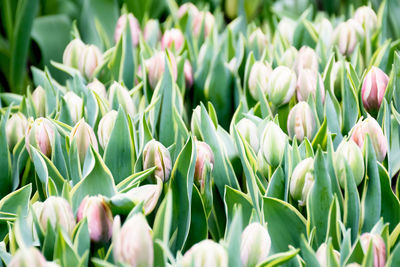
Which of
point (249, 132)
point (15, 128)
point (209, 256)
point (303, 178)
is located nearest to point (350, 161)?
point (303, 178)

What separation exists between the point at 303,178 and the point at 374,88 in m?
0.29

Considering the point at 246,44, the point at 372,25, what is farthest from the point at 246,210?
the point at 372,25

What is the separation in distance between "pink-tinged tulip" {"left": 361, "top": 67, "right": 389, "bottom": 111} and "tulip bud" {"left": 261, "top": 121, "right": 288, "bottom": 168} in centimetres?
24

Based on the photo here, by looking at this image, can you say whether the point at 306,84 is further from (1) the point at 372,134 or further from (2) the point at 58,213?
(2) the point at 58,213

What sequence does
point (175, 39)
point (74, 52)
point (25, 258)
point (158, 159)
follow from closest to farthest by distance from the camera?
point (25, 258) → point (158, 159) → point (74, 52) → point (175, 39)

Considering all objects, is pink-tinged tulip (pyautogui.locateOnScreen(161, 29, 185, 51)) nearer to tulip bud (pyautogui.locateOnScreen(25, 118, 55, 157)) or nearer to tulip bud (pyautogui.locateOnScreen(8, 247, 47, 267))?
tulip bud (pyautogui.locateOnScreen(25, 118, 55, 157))

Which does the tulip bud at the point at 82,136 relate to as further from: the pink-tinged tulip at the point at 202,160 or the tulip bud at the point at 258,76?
the tulip bud at the point at 258,76

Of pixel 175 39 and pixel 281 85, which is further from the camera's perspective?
pixel 175 39

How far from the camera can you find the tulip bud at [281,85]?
41.8 inches

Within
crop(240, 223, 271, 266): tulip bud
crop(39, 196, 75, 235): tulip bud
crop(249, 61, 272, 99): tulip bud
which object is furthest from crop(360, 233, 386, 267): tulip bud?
crop(249, 61, 272, 99): tulip bud

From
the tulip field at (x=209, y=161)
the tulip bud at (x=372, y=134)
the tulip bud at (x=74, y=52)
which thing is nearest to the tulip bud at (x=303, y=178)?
the tulip field at (x=209, y=161)

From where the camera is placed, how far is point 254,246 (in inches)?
26.4

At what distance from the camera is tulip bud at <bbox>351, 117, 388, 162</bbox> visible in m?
0.87

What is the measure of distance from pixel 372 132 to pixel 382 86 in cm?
17
